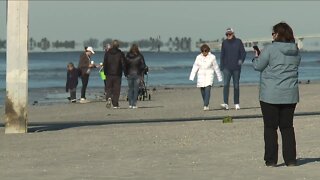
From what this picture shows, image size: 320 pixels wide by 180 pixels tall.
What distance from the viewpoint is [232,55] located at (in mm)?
19266

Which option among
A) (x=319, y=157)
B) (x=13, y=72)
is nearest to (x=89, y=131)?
(x=13, y=72)

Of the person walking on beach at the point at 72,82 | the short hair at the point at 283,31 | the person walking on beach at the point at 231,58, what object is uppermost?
the short hair at the point at 283,31

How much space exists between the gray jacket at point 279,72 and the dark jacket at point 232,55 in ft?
31.5

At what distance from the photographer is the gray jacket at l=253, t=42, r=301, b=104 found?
31.5 ft

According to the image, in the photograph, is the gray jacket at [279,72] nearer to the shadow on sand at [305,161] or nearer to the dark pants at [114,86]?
the shadow on sand at [305,161]

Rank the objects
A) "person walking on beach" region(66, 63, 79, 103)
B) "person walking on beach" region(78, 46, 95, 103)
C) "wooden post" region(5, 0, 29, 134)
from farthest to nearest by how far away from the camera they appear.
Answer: "person walking on beach" region(66, 63, 79, 103)
"person walking on beach" region(78, 46, 95, 103)
"wooden post" region(5, 0, 29, 134)

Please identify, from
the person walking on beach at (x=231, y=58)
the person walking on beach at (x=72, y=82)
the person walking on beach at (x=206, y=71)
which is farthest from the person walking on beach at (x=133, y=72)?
the person walking on beach at (x=72, y=82)

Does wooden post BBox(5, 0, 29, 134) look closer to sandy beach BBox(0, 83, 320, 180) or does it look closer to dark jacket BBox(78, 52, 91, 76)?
sandy beach BBox(0, 83, 320, 180)

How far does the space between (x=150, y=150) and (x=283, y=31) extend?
2736 mm

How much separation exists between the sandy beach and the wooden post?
311 mm

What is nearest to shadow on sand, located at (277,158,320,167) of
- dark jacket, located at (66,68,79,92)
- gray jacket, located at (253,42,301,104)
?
gray jacket, located at (253,42,301,104)

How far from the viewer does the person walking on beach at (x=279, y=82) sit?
959cm

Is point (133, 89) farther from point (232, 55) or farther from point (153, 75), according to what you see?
point (153, 75)

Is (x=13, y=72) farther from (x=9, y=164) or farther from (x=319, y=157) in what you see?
(x=319, y=157)
